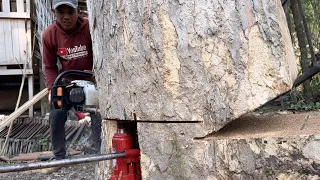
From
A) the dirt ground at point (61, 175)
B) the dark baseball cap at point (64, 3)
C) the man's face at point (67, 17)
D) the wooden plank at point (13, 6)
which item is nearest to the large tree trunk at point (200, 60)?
the dark baseball cap at point (64, 3)

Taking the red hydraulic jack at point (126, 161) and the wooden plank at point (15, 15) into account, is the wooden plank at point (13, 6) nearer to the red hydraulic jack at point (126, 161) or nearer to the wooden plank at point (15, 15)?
the wooden plank at point (15, 15)

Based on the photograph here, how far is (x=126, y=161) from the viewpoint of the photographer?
4.65ft

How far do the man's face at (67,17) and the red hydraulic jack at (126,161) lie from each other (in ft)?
4.74

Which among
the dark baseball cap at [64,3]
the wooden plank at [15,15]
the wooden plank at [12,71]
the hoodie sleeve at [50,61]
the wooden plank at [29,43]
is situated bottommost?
the hoodie sleeve at [50,61]

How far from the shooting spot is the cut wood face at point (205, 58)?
1.20 meters

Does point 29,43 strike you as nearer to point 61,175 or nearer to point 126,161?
point 61,175

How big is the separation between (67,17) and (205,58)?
5.57 feet

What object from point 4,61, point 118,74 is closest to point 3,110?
point 4,61

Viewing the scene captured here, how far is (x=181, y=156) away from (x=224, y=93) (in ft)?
0.87

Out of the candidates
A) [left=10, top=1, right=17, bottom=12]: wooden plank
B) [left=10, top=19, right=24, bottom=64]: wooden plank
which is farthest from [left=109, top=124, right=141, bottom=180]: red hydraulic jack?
[left=10, top=1, right=17, bottom=12]: wooden plank

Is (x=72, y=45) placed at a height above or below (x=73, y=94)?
above

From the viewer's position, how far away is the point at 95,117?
2.88 m

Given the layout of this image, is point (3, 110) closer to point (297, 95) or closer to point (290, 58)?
point (297, 95)

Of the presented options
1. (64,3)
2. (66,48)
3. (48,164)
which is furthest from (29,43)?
(48,164)
